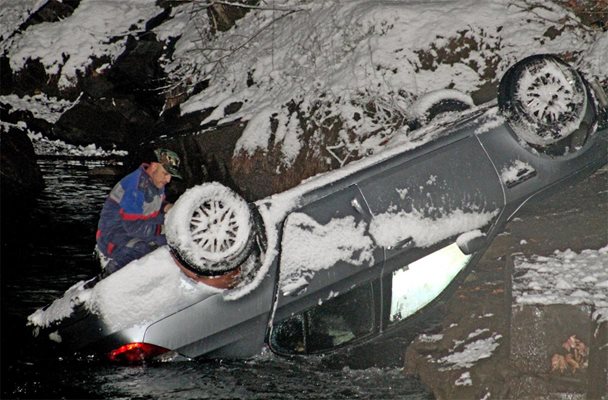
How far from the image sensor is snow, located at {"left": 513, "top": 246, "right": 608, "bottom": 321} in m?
4.44

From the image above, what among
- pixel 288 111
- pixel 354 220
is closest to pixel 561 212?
pixel 354 220

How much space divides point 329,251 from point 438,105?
2.20m

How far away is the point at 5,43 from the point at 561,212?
54.7 feet

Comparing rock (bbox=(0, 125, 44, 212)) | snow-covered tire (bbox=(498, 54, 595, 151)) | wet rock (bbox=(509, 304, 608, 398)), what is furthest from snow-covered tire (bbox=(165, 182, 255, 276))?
rock (bbox=(0, 125, 44, 212))

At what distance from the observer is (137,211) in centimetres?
559

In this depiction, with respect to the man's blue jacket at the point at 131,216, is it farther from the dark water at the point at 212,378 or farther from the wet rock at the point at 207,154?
the wet rock at the point at 207,154

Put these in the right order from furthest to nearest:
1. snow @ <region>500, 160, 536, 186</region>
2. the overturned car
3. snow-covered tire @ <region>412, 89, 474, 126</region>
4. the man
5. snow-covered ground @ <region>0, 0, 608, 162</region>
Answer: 1. snow-covered ground @ <region>0, 0, 608, 162</region>
2. snow-covered tire @ <region>412, 89, 474, 126</region>
3. the man
4. snow @ <region>500, 160, 536, 186</region>
5. the overturned car

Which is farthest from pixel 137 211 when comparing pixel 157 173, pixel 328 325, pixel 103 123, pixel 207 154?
pixel 103 123

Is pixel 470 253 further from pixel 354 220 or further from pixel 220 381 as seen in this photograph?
pixel 220 381

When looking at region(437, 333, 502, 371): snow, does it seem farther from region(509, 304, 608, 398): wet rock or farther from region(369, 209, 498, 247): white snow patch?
region(369, 209, 498, 247): white snow patch

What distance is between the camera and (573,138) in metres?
5.21

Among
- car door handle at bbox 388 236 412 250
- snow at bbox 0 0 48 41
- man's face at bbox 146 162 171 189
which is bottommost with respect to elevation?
car door handle at bbox 388 236 412 250

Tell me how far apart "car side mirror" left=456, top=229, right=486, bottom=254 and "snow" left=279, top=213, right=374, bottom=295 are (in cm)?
66

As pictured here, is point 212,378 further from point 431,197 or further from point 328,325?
point 431,197
